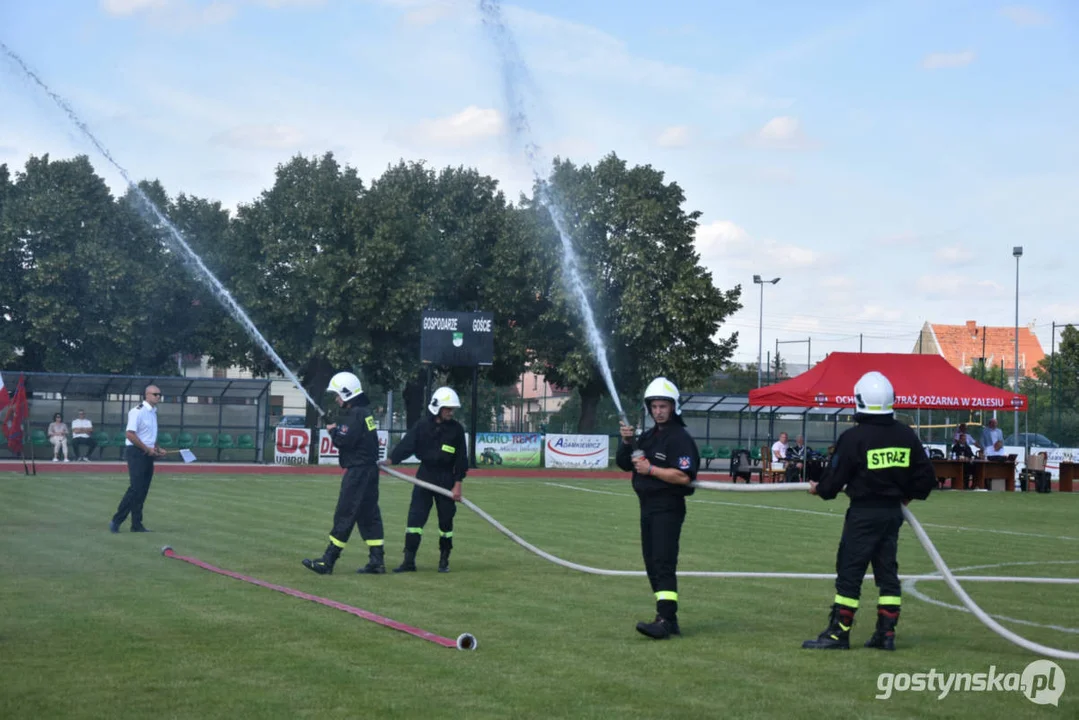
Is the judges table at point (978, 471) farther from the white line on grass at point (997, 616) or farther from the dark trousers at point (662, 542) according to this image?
the dark trousers at point (662, 542)

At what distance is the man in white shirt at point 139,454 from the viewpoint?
1788cm

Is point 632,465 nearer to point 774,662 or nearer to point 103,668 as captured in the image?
point 774,662

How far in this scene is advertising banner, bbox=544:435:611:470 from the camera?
49.9 meters

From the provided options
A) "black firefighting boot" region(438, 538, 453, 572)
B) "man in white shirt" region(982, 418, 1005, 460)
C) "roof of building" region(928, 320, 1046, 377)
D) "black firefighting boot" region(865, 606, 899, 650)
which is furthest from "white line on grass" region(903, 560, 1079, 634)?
"roof of building" region(928, 320, 1046, 377)

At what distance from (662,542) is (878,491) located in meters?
1.76

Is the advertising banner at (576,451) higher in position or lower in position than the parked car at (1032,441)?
lower

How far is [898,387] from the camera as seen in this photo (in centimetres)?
3931

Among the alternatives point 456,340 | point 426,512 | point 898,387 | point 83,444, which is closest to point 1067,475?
point 898,387

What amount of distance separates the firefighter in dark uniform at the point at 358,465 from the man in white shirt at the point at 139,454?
190 inches

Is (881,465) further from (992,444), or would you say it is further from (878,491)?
(992,444)

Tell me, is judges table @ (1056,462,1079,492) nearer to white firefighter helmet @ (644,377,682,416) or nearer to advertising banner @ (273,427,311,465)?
advertising banner @ (273,427,311,465)

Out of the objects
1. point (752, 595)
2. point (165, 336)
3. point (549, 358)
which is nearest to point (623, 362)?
point (549, 358)

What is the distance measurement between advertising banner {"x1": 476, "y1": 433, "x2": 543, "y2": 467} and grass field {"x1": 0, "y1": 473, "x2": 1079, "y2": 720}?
2826 cm

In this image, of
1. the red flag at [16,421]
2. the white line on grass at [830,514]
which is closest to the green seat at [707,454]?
the white line on grass at [830,514]
